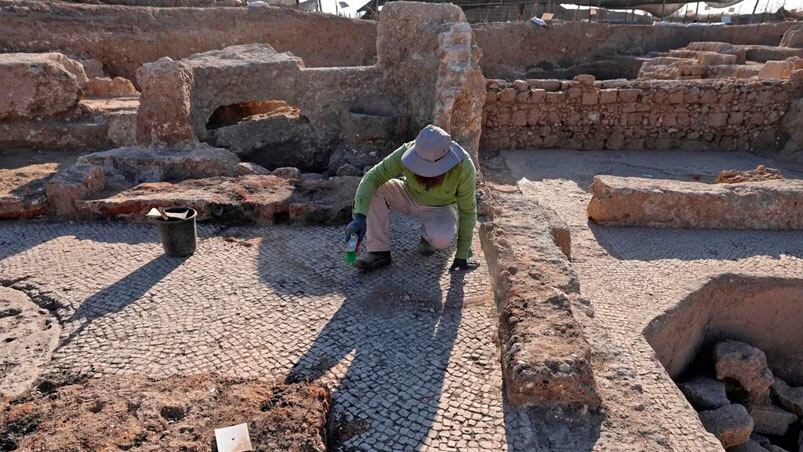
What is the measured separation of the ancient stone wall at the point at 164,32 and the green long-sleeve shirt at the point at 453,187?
11.9 meters

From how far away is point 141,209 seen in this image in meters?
4.96

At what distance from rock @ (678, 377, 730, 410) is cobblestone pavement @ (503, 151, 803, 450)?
0.81m

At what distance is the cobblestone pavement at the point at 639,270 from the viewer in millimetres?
3129

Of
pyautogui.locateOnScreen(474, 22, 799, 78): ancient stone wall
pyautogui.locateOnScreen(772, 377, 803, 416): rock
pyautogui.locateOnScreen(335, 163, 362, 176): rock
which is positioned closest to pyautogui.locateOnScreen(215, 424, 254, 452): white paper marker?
pyautogui.locateOnScreen(335, 163, 362, 176): rock

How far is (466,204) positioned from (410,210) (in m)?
0.56

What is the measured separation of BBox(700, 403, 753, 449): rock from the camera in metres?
4.36

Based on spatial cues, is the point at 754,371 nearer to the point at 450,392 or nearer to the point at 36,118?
the point at 450,392

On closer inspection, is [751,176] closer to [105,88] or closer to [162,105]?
[162,105]

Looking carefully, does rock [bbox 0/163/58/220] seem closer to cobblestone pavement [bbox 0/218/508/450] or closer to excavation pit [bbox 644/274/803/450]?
cobblestone pavement [bbox 0/218/508/450]

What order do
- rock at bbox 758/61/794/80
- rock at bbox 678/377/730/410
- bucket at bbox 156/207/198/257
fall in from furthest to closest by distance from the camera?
rock at bbox 758/61/794/80 < rock at bbox 678/377/730/410 < bucket at bbox 156/207/198/257

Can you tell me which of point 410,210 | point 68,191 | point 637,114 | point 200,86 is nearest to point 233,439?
point 410,210

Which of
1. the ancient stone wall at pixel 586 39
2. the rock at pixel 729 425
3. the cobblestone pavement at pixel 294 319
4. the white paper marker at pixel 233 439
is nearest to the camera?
the white paper marker at pixel 233 439

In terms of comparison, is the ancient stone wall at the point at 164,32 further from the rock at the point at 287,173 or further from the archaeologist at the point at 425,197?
the archaeologist at the point at 425,197

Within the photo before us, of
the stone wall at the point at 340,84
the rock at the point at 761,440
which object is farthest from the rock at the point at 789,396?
the stone wall at the point at 340,84
